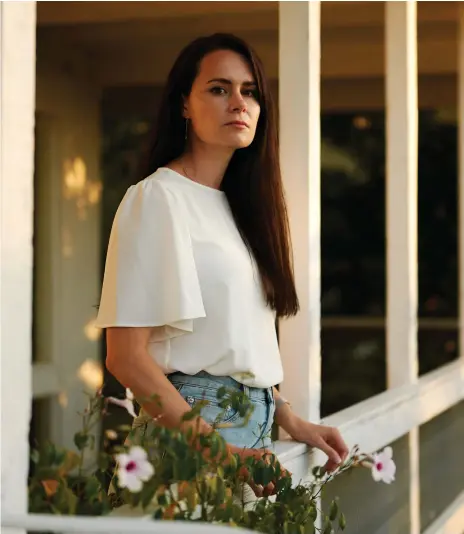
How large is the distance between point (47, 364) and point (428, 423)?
84.8 inches

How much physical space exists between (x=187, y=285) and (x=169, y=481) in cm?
52

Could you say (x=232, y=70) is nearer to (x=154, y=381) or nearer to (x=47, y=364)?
(x=154, y=381)

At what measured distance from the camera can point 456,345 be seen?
32.2ft

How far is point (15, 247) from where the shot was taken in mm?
1639

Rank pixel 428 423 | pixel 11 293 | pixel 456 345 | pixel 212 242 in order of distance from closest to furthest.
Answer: pixel 11 293
pixel 212 242
pixel 428 423
pixel 456 345

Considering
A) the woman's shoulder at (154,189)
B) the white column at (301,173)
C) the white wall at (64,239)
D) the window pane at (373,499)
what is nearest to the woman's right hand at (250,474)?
the woman's shoulder at (154,189)

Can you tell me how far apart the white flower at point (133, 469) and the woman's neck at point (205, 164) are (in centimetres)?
92

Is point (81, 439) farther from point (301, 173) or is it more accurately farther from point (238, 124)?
point (301, 173)

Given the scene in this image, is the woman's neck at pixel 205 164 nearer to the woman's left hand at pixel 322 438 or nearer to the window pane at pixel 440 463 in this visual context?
the woman's left hand at pixel 322 438

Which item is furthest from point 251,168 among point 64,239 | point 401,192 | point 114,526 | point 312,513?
point 64,239

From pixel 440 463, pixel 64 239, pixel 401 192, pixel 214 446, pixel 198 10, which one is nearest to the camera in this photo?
pixel 214 446

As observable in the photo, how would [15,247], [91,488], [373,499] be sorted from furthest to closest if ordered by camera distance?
[373,499]
[91,488]
[15,247]

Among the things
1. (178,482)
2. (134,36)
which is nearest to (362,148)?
(134,36)

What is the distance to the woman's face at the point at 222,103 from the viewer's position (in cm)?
255
